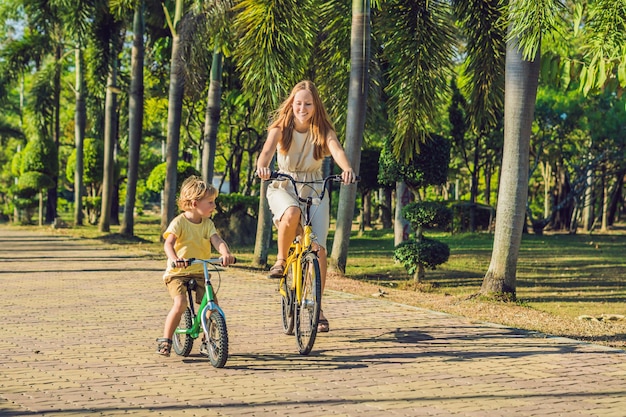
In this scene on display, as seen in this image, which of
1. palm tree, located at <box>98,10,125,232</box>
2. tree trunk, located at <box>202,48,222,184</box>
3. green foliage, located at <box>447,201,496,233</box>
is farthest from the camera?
green foliage, located at <box>447,201,496,233</box>

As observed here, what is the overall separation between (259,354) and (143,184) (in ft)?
153

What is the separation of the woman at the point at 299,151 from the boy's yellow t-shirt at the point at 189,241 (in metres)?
0.82

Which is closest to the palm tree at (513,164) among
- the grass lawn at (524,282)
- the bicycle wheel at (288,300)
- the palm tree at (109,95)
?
the grass lawn at (524,282)

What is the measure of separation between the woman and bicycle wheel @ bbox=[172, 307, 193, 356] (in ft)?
2.95

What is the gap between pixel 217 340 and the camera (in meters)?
6.95

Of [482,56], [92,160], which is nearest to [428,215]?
[482,56]

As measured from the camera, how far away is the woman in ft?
26.0

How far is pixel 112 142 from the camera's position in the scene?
2883 cm

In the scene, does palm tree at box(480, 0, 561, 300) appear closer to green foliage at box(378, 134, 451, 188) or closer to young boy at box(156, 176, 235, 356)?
green foliage at box(378, 134, 451, 188)

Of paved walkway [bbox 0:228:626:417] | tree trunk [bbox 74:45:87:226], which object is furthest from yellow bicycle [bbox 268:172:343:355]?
tree trunk [bbox 74:45:87:226]

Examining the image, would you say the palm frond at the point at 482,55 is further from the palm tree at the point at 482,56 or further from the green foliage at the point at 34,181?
the green foliage at the point at 34,181

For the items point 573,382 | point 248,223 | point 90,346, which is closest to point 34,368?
point 90,346

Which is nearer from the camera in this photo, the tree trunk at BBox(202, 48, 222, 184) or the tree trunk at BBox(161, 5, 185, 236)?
the tree trunk at BBox(202, 48, 222, 184)

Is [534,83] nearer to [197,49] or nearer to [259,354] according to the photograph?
[259,354]
